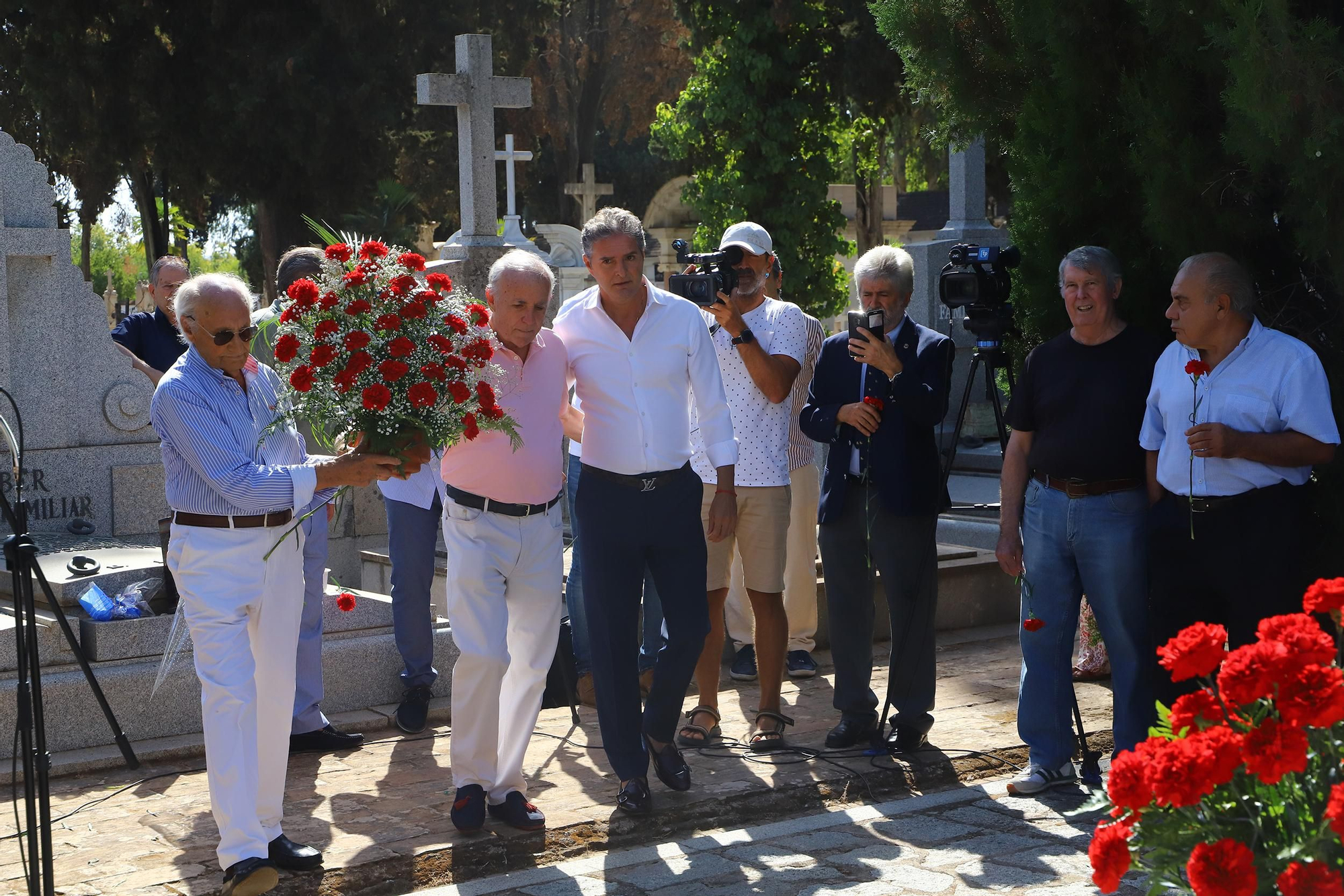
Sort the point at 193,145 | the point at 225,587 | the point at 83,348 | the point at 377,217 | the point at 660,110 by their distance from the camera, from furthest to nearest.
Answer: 1. the point at 377,217
2. the point at 193,145
3. the point at 660,110
4. the point at 83,348
5. the point at 225,587

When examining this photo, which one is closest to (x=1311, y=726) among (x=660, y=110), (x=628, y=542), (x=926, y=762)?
(x=628, y=542)

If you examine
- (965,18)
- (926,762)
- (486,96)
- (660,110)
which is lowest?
(926,762)

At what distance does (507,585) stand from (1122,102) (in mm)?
2874

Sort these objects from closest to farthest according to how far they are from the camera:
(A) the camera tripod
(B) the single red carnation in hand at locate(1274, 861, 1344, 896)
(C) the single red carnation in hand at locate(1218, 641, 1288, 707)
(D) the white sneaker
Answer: (B) the single red carnation in hand at locate(1274, 861, 1344, 896) < (C) the single red carnation in hand at locate(1218, 641, 1288, 707) < (A) the camera tripod < (D) the white sneaker

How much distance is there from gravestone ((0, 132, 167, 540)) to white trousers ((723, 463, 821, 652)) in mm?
3590

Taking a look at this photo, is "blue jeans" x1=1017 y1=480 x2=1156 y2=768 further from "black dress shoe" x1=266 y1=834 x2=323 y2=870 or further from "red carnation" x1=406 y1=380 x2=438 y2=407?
"black dress shoe" x1=266 y1=834 x2=323 y2=870

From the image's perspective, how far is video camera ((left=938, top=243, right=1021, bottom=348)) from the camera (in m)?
5.69

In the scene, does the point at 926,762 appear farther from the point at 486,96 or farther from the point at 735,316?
the point at 486,96

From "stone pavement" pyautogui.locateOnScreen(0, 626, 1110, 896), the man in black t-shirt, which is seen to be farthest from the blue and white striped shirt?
the man in black t-shirt

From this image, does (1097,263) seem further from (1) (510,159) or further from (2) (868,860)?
(1) (510,159)

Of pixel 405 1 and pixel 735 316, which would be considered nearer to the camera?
pixel 735 316

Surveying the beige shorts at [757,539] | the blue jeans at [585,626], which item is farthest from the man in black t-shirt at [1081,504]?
the blue jeans at [585,626]

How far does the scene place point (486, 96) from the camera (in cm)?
1169

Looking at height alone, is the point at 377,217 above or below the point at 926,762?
above
